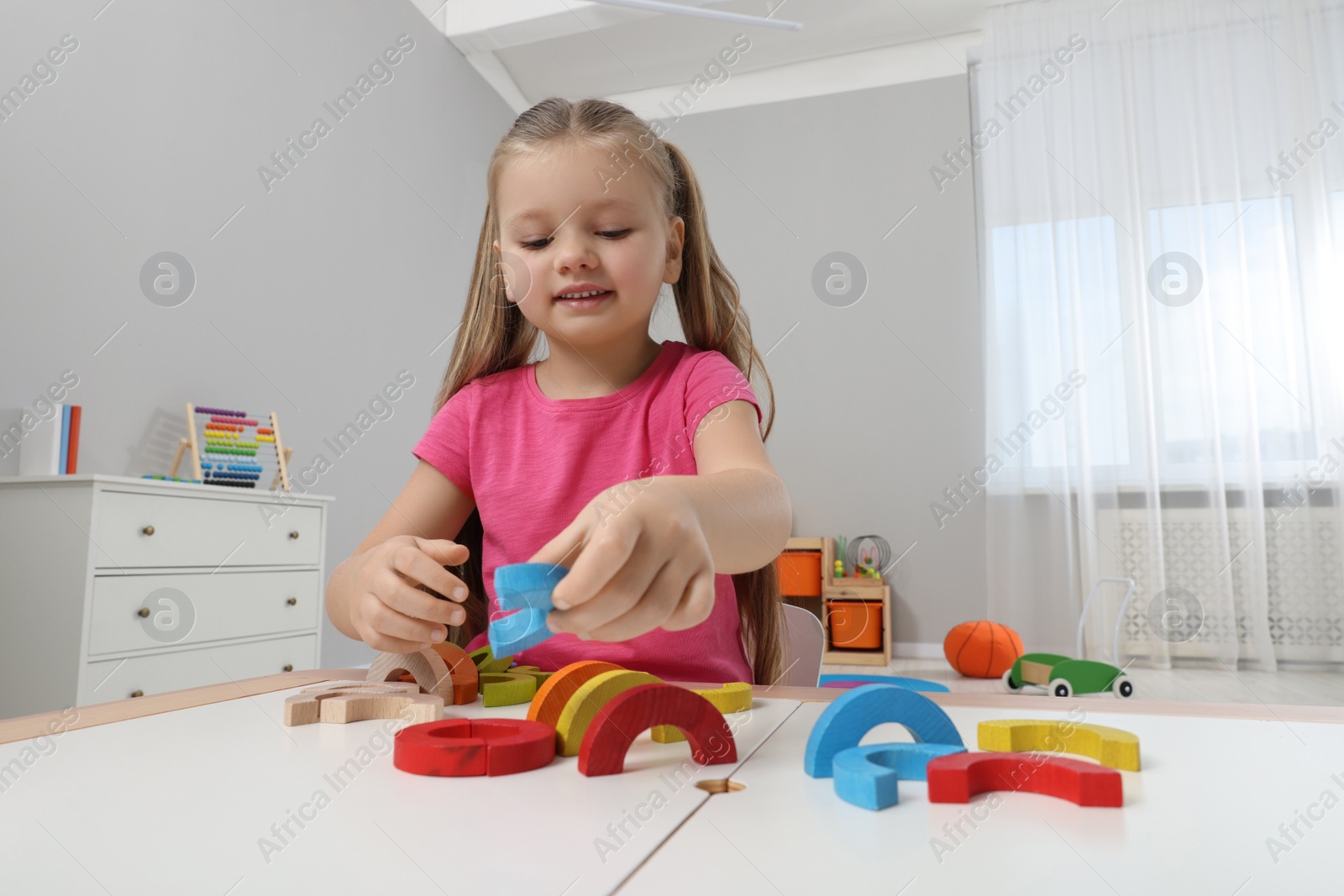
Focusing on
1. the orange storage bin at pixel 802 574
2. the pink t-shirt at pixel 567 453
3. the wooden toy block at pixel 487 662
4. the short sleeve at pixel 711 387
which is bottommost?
the orange storage bin at pixel 802 574

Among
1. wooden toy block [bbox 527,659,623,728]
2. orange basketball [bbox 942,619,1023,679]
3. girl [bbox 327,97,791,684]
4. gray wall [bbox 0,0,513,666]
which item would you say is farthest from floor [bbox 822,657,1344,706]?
wooden toy block [bbox 527,659,623,728]

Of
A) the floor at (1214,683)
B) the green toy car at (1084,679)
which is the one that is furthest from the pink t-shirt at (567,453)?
the floor at (1214,683)

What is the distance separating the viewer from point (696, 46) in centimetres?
400

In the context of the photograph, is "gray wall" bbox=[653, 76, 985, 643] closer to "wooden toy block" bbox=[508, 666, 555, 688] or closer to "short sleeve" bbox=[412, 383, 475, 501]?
"short sleeve" bbox=[412, 383, 475, 501]

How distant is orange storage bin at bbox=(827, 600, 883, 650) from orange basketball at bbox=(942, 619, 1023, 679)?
1.49ft

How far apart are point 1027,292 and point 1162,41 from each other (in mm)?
1169

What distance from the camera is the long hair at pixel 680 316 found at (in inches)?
34.1

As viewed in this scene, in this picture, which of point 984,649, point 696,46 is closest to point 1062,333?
point 984,649

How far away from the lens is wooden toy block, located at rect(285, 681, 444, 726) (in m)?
0.48

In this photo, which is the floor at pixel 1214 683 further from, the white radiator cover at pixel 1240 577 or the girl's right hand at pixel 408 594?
the girl's right hand at pixel 408 594

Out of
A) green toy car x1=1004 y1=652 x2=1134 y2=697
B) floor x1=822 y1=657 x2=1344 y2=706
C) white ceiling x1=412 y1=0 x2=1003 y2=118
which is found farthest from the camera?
white ceiling x1=412 y1=0 x2=1003 y2=118

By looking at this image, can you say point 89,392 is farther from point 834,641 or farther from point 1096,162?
point 1096,162

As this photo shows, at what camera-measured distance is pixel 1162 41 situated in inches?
141

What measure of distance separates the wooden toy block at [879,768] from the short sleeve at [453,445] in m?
0.59
